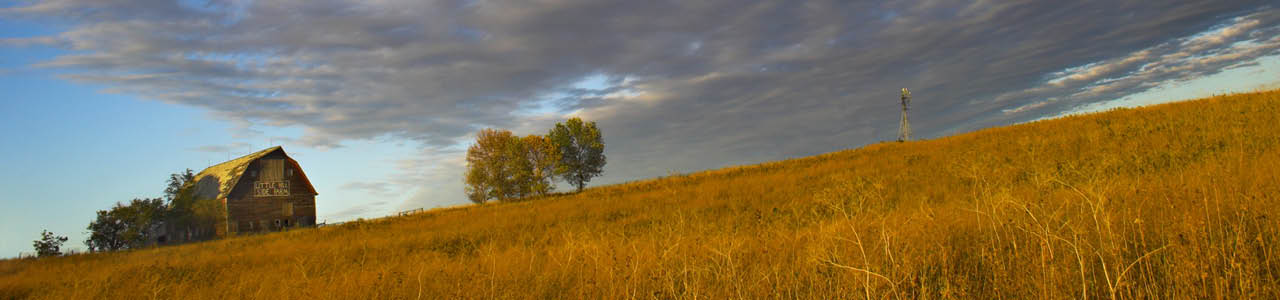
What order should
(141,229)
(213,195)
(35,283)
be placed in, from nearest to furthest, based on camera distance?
1. (35,283)
2. (141,229)
3. (213,195)

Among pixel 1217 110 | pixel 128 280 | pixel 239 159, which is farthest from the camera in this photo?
pixel 239 159

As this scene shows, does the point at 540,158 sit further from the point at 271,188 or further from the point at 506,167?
the point at 271,188

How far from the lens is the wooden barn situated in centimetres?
4069

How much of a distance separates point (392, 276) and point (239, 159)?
48078 mm

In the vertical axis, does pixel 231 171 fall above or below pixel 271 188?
above

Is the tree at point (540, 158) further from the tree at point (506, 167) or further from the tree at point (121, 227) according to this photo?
the tree at point (121, 227)

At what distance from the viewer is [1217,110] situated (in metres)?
15.8

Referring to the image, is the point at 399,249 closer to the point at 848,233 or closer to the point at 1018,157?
the point at 848,233

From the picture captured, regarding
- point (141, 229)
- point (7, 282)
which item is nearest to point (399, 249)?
point (7, 282)

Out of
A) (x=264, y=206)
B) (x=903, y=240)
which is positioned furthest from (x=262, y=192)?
(x=903, y=240)

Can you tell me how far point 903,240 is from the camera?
18.5 feet

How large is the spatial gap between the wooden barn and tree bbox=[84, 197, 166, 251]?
401cm

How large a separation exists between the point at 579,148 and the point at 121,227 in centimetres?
3169

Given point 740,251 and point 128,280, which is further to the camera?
point 128,280
